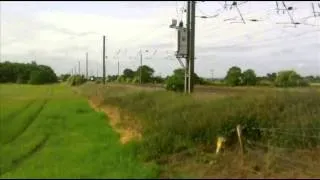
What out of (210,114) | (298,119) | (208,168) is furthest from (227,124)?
(208,168)

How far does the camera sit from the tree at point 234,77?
66.0m

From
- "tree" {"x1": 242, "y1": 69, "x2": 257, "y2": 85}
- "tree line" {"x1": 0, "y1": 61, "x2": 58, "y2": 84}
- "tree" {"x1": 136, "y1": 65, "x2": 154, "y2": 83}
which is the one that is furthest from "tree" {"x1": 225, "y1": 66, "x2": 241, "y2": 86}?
"tree line" {"x1": 0, "y1": 61, "x2": 58, "y2": 84}

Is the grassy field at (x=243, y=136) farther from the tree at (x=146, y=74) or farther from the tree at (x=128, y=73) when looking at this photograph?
the tree at (x=128, y=73)

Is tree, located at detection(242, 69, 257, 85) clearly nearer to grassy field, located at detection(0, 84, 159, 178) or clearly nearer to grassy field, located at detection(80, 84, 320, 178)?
grassy field, located at detection(0, 84, 159, 178)

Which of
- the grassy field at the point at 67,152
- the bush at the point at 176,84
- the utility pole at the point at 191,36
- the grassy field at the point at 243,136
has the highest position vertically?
the utility pole at the point at 191,36

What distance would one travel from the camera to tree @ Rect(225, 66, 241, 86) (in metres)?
66.0

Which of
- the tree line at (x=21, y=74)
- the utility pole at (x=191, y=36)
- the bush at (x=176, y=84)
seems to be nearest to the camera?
the utility pole at (x=191, y=36)

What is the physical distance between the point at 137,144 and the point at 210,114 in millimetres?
2073

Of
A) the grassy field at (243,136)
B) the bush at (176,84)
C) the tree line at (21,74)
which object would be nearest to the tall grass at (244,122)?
the grassy field at (243,136)

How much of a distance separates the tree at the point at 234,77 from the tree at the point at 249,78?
62cm

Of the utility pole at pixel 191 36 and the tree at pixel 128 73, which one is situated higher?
the utility pole at pixel 191 36

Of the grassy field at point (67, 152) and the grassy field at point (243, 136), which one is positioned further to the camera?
the grassy field at point (67, 152)

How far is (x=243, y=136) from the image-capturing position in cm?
1520

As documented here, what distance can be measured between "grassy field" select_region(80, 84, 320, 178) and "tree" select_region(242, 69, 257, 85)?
48.2 meters
